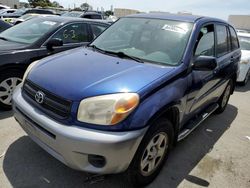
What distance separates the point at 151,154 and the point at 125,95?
2.62ft

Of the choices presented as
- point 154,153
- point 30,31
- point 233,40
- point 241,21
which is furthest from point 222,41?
point 241,21

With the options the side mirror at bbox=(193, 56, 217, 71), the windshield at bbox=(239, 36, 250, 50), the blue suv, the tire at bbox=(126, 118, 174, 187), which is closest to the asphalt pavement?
the tire at bbox=(126, 118, 174, 187)

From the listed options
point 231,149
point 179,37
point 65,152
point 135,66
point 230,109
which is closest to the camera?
point 65,152

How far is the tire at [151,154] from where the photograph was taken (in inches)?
103

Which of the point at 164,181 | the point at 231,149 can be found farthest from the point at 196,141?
the point at 164,181

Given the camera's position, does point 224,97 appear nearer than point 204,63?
No

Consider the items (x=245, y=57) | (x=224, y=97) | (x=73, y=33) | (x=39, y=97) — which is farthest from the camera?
(x=245, y=57)

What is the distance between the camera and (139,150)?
101 inches

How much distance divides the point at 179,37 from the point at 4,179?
258cm

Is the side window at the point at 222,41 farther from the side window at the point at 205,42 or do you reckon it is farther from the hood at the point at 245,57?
the hood at the point at 245,57

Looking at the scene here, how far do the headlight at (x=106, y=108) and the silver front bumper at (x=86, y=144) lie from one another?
11 cm

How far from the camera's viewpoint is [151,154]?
2.88 metres

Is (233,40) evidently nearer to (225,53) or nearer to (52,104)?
(225,53)

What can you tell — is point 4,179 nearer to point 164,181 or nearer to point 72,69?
point 72,69
